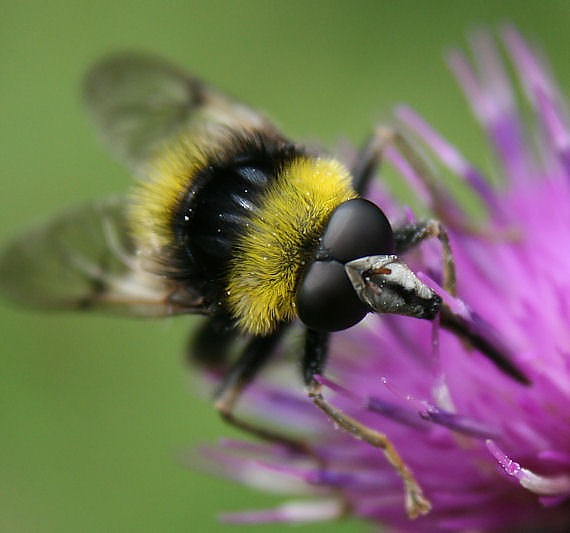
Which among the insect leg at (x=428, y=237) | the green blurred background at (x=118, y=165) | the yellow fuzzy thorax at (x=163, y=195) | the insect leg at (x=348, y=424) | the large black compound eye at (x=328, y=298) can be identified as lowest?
the green blurred background at (x=118, y=165)

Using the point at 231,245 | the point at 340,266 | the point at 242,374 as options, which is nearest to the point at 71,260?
the point at 242,374

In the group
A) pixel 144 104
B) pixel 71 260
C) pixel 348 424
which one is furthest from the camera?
pixel 144 104

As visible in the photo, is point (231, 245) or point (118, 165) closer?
point (231, 245)

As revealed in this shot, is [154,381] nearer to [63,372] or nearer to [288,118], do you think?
[63,372]

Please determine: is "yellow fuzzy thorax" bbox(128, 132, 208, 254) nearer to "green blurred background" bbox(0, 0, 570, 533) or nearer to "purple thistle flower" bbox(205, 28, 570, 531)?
"purple thistle flower" bbox(205, 28, 570, 531)

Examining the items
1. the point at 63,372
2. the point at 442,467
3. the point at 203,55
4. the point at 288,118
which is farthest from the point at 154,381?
the point at 442,467

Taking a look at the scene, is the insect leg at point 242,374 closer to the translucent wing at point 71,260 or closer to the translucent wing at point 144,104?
the translucent wing at point 71,260

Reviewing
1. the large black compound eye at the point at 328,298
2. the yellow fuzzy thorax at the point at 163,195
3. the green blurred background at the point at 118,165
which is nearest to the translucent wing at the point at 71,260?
the yellow fuzzy thorax at the point at 163,195

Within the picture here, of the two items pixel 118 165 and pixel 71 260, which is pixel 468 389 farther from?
pixel 118 165
